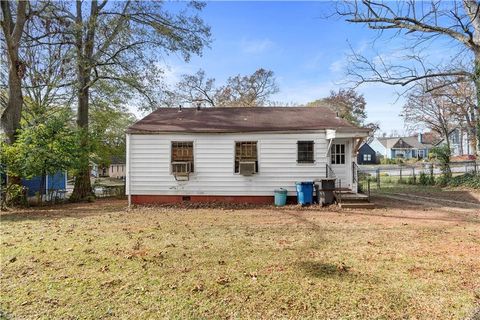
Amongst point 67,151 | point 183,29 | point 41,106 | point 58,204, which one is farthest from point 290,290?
point 41,106

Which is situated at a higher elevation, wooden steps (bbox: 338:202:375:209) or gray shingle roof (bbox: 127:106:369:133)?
gray shingle roof (bbox: 127:106:369:133)

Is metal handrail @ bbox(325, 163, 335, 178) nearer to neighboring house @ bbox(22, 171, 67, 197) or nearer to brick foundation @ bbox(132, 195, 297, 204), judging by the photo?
brick foundation @ bbox(132, 195, 297, 204)

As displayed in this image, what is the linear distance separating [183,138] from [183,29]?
6.41 m

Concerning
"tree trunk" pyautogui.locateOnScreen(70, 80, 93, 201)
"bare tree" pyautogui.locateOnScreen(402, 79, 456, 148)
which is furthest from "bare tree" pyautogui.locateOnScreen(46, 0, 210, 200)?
"bare tree" pyautogui.locateOnScreen(402, 79, 456, 148)

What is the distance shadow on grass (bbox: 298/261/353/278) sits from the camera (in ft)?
13.2

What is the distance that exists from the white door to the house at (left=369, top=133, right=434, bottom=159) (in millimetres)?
51277

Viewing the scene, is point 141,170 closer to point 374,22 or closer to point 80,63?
point 80,63

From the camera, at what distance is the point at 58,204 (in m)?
12.4

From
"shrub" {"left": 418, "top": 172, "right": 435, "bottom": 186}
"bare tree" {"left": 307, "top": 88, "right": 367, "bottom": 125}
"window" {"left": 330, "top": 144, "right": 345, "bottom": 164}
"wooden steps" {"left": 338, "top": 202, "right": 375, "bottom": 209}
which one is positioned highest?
"bare tree" {"left": 307, "top": 88, "right": 367, "bottom": 125}

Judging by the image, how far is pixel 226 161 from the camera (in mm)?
11078

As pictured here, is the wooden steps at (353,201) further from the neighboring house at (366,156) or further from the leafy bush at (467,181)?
the neighboring house at (366,156)

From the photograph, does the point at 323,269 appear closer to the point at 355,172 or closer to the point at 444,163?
the point at 355,172

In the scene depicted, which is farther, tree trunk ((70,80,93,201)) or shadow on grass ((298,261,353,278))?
tree trunk ((70,80,93,201))

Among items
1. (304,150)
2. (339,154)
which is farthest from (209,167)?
(339,154)
